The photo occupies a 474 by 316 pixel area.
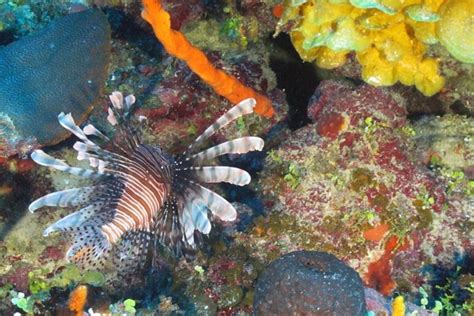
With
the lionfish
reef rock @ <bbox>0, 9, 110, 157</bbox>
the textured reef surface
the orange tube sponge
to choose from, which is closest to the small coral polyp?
the textured reef surface

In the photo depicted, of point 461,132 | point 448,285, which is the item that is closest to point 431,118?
point 461,132

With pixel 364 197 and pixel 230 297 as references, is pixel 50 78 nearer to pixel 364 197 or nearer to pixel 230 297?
pixel 230 297

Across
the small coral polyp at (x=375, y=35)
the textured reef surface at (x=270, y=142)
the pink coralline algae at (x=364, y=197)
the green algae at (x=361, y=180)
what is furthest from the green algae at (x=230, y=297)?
the small coral polyp at (x=375, y=35)

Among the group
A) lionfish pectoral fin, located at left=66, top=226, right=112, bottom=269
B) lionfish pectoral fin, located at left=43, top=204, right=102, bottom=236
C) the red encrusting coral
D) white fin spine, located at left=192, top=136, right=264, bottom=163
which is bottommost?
the red encrusting coral

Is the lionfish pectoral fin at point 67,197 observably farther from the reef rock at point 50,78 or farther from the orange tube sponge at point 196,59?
the orange tube sponge at point 196,59

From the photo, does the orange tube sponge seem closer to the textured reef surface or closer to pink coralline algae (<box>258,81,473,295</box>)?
the textured reef surface

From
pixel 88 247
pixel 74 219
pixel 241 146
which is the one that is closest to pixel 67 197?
pixel 74 219
